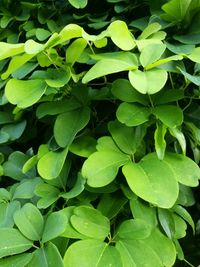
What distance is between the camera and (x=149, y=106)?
713 millimetres

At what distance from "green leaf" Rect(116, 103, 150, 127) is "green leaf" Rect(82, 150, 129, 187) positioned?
0.07m

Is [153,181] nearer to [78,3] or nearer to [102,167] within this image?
[102,167]

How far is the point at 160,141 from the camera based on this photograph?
2.15 feet

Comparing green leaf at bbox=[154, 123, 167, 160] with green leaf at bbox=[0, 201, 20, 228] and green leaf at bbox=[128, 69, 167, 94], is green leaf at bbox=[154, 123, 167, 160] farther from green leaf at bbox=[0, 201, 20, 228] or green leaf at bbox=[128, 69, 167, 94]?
green leaf at bbox=[0, 201, 20, 228]

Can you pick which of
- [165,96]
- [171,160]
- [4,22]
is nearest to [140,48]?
[165,96]

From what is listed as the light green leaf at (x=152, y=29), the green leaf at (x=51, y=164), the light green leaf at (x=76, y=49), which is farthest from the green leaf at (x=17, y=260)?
the light green leaf at (x=152, y=29)

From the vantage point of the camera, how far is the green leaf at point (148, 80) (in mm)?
600

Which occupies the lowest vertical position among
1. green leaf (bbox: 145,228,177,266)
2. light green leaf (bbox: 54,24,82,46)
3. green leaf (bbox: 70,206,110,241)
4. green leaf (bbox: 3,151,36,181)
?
green leaf (bbox: 145,228,177,266)

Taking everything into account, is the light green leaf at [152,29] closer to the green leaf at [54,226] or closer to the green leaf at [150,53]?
the green leaf at [150,53]

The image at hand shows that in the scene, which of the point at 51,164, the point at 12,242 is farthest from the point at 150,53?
the point at 12,242

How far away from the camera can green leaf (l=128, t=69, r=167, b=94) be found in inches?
23.6

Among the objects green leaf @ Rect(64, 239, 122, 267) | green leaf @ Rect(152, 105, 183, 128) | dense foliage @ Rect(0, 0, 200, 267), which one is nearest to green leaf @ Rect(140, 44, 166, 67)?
dense foliage @ Rect(0, 0, 200, 267)

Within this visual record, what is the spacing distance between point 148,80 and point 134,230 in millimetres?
258

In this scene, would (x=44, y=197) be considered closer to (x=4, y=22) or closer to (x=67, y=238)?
(x=67, y=238)
